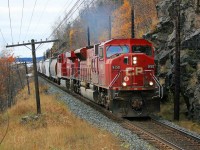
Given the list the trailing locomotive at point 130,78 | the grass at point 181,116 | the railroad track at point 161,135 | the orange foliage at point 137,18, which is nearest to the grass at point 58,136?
the railroad track at point 161,135

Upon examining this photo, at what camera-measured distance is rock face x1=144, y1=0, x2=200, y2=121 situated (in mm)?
17859

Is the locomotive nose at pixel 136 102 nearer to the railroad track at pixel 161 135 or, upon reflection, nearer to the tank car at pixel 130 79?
the tank car at pixel 130 79

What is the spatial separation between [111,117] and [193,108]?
3.96m

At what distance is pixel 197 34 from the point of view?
19.5 m

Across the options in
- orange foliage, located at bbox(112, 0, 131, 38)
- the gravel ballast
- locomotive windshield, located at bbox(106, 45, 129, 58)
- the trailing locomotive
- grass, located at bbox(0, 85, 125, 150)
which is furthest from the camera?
Answer: orange foliage, located at bbox(112, 0, 131, 38)

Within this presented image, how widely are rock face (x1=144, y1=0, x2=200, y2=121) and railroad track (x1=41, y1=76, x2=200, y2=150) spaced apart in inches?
113

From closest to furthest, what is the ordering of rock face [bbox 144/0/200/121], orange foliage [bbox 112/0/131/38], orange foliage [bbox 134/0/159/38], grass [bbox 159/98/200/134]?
grass [bbox 159/98/200/134], rock face [bbox 144/0/200/121], orange foliage [bbox 134/0/159/38], orange foliage [bbox 112/0/131/38]

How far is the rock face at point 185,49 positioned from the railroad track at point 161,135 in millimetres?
2859

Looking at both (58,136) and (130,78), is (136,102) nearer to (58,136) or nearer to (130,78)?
(130,78)

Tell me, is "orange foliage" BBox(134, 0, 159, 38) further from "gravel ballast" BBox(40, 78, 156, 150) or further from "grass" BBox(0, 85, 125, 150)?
"grass" BBox(0, 85, 125, 150)

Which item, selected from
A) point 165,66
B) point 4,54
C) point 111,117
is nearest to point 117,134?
point 111,117

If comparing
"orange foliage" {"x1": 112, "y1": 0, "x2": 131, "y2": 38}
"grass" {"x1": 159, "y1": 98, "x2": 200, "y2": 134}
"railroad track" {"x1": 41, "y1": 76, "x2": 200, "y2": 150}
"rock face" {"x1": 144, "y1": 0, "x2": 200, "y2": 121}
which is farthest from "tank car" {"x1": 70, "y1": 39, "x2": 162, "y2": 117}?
"orange foliage" {"x1": 112, "y1": 0, "x2": 131, "y2": 38}

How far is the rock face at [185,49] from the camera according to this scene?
17859mm

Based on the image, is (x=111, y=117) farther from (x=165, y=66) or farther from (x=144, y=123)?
(x=165, y=66)
